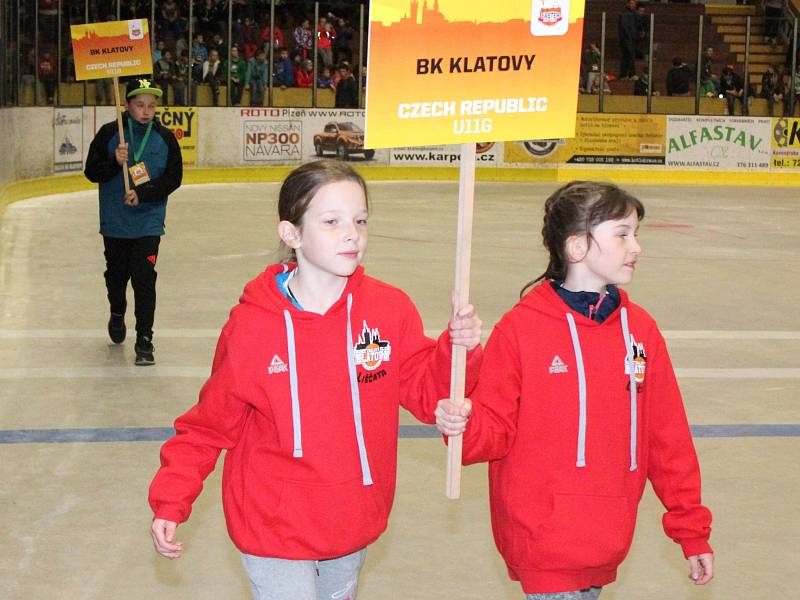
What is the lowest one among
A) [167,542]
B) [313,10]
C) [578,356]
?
[167,542]

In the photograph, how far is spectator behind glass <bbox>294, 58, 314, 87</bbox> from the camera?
2528 centimetres

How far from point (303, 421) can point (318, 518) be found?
8.6 inches

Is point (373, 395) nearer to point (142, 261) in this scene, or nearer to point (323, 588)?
point (323, 588)

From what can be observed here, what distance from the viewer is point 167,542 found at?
2938 mm

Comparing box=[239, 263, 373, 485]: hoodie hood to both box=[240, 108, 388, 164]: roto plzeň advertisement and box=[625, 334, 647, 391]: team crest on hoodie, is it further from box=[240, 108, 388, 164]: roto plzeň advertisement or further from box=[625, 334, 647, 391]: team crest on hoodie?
box=[240, 108, 388, 164]: roto plzeň advertisement

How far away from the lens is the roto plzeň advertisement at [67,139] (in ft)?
64.7

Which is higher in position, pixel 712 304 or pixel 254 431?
pixel 254 431

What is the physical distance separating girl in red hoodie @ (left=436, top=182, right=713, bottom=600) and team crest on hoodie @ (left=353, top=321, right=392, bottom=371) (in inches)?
9.3

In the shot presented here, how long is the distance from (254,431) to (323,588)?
0.40 metres

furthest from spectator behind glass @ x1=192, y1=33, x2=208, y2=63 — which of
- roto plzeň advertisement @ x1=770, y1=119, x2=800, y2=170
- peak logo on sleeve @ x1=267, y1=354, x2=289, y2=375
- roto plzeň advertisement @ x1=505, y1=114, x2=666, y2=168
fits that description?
peak logo on sleeve @ x1=267, y1=354, x2=289, y2=375

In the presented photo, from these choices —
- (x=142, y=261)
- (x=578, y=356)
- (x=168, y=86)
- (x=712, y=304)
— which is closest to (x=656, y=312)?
(x=712, y=304)

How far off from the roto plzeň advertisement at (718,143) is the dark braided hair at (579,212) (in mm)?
22888

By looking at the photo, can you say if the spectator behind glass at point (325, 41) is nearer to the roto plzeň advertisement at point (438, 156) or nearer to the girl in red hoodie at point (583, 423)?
the roto plzeň advertisement at point (438, 156)

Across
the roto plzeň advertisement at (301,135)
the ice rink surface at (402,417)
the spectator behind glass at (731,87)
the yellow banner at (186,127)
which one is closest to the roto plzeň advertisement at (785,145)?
the spectator behind glass at (731,87)
